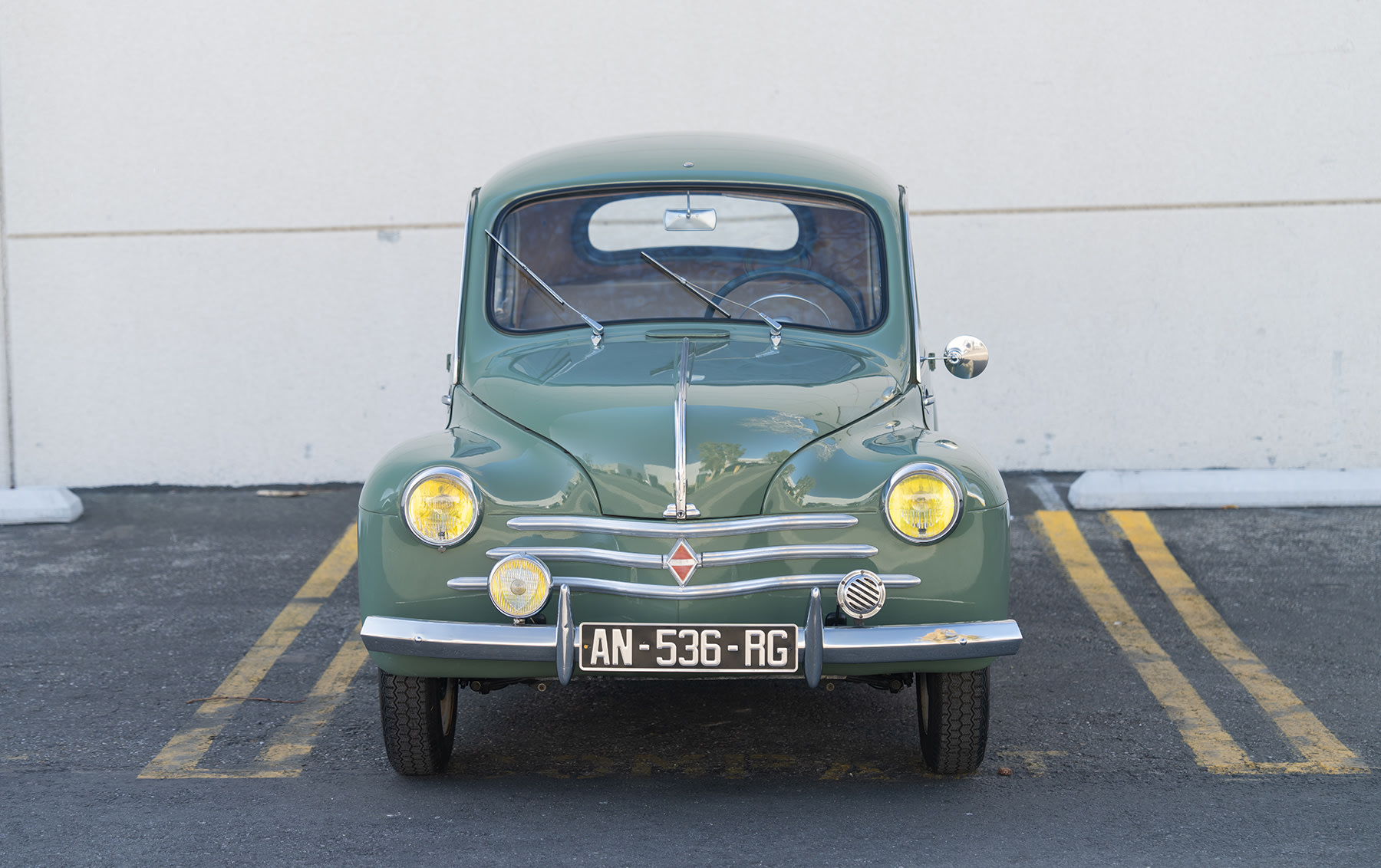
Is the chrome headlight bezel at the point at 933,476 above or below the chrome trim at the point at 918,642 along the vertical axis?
above

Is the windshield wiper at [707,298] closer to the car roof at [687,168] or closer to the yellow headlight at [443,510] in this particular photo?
the car roof at [687,168]

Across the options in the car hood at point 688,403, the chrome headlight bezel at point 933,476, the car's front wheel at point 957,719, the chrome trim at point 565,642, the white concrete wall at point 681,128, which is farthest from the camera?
the white concrete wall at point 681,128

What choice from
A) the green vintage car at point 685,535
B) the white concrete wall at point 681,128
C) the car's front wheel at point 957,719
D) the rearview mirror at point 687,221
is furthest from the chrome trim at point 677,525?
the white concrete wall at point 681,128

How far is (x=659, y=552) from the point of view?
140 inches

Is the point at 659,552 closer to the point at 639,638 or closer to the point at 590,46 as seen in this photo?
the point at 639,638

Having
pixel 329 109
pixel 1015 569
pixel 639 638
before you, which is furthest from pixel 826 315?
pixel 329 109

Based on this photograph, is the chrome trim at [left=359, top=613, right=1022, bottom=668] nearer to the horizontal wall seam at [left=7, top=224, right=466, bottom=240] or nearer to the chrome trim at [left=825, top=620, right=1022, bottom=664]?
the chrome trim at [left=825, top=620, right=1022, bottom=664]

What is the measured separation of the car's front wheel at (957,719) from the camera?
376cm

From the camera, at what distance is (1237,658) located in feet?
16.6

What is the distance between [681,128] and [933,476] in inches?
191

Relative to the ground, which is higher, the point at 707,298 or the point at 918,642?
the point at 707,298

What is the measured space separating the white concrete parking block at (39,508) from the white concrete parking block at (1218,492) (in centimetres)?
540

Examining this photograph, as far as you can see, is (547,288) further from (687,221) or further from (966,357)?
(966,357)

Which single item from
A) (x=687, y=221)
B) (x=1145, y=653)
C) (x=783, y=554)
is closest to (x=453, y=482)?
(x=783, y=554)
